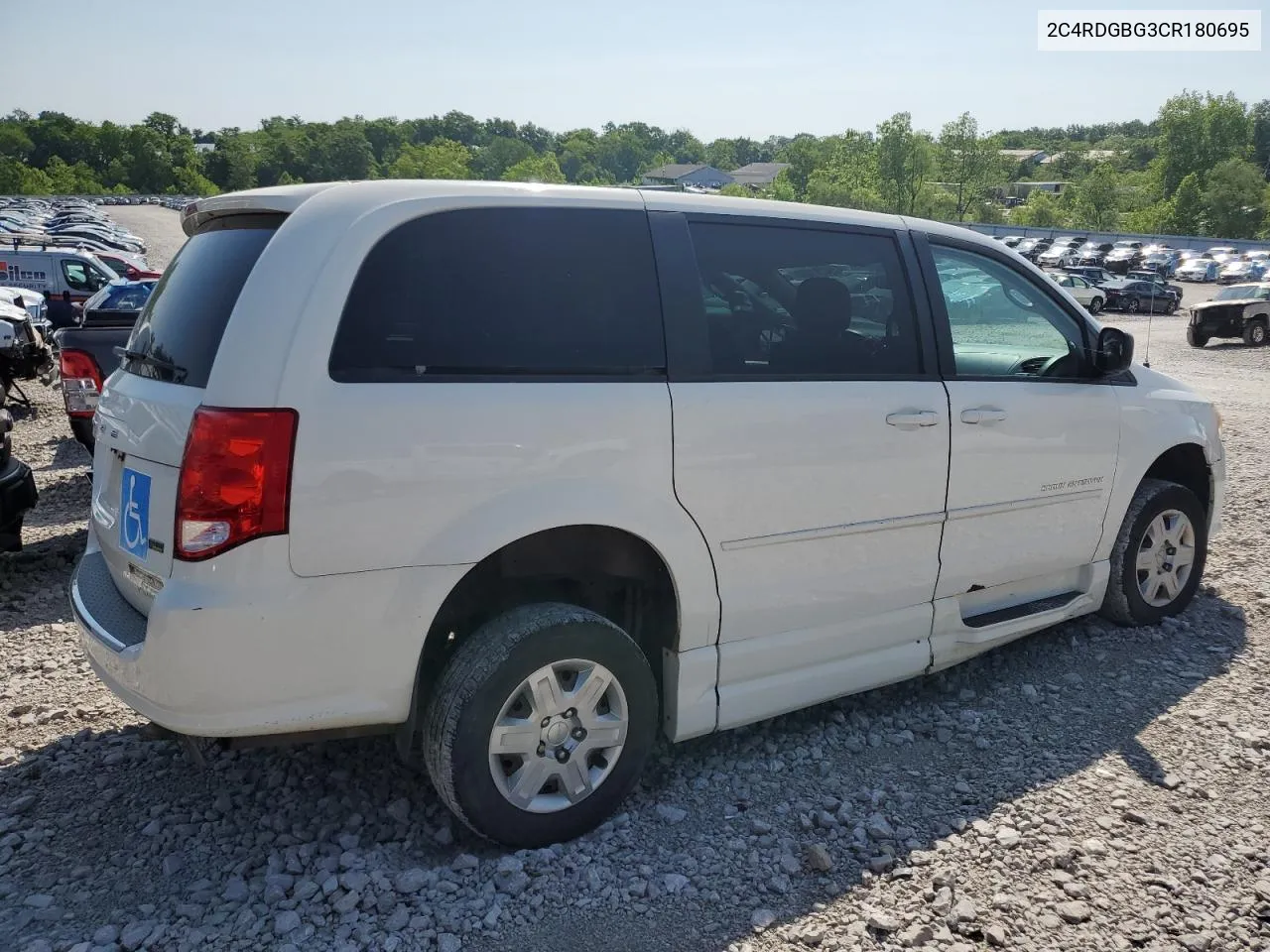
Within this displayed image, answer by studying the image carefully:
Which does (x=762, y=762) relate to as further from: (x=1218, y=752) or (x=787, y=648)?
(x=1218, y=752)

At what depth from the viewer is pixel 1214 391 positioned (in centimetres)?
1597

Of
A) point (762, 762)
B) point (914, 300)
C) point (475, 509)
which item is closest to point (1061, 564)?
point (914, 300)

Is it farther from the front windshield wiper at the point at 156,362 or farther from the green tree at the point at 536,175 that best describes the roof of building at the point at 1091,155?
the front windshield wiper at the point at 156,362

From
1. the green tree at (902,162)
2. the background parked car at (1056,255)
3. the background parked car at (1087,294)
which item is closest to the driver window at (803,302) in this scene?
the background parked car at (1087,294)

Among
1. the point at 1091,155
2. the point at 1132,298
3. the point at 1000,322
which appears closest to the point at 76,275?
the point at 1000,322

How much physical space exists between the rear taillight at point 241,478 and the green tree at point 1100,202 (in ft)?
356

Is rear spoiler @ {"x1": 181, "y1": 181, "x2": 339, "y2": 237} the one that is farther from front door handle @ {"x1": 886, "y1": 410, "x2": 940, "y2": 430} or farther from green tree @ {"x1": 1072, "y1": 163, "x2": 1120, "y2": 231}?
green tree @ {"x1": 1072, "y1": 163, "x2": 1120, "y2": 231}

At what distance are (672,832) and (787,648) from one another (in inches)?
29.2

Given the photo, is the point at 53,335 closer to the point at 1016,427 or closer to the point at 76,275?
the point at 76,275

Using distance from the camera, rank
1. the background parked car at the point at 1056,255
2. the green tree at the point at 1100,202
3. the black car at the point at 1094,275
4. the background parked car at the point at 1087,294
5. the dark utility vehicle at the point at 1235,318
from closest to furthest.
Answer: the dark utility vehicle at the point at 1235,318, the background parked car at the point at 1087,294, the black car at the point at 1094,275, the background parked car at the point at 1056,255, the green tree at the point at 1100,202

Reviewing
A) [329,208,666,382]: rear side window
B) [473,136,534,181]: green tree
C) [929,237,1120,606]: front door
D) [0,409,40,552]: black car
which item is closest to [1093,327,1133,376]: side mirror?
[929,237,1120,606]: front door

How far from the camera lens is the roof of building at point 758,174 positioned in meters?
153

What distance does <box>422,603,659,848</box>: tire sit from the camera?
2852 mm

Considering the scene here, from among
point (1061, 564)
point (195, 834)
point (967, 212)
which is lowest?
point (195, 834)
